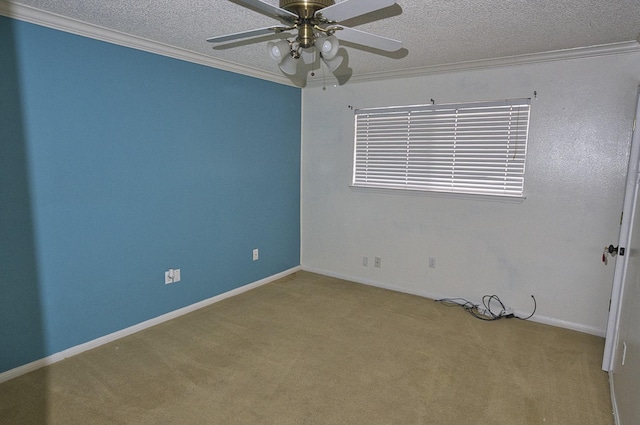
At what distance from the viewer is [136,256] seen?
312 centimetres

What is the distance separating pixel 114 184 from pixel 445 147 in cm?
306

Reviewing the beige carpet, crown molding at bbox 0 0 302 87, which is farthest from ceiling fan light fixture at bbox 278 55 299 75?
the beige carpet

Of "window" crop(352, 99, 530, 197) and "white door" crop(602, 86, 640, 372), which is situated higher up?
"window" crop(352, 99, 530, 197)

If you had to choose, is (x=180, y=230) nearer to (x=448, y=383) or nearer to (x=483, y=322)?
(x=448, y=383)

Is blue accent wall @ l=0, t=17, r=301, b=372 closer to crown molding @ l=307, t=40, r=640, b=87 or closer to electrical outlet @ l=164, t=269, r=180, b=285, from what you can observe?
electrical outlet @ l=164, t=269, r=180, b=285

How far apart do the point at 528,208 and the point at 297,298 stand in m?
2.42

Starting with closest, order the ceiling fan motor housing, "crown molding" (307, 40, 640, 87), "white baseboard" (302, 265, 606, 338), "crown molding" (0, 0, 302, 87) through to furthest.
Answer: the ceiling fan motor housing, "crown molding" (0, 0, 302, 87), "crown molding" (307, 40, 640, 87), "white baseboard" (302, 265, 606, 338)

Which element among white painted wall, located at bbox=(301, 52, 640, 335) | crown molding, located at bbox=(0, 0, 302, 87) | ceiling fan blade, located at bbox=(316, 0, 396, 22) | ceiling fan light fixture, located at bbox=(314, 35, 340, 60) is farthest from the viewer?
white painted wall, located at bbox=(301, 52, 640, 335)

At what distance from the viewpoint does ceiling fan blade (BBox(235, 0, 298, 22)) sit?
147 cm

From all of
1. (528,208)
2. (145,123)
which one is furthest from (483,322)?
(145,123)

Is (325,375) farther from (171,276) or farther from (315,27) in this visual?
(315,27)

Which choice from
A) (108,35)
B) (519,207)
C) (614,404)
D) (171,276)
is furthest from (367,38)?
(171,276)

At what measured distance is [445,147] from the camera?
378 centimetres

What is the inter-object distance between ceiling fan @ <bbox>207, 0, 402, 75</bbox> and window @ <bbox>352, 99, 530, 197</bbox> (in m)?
2.01
